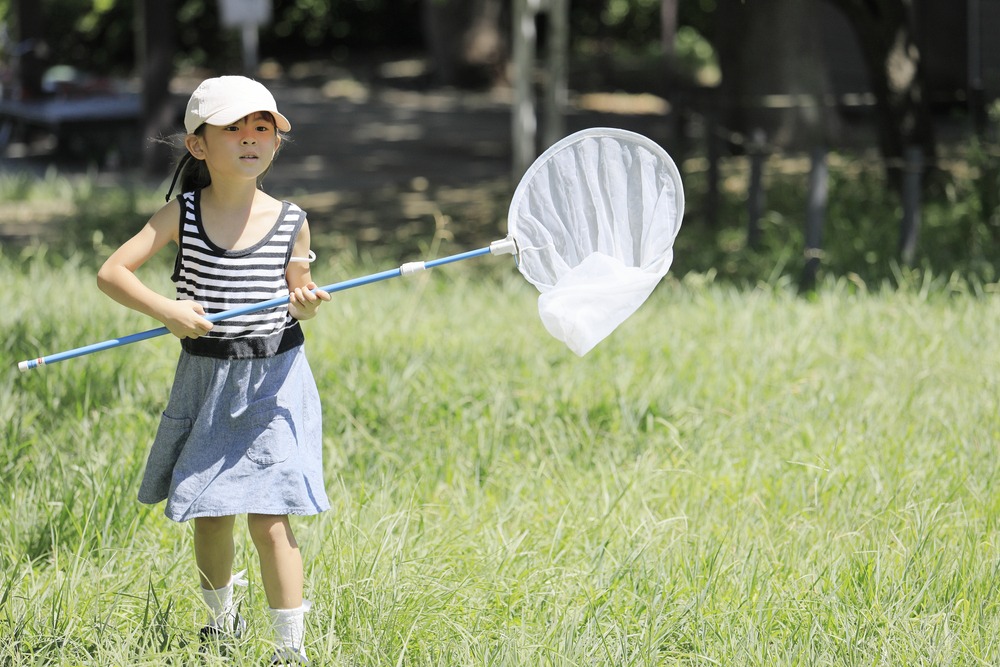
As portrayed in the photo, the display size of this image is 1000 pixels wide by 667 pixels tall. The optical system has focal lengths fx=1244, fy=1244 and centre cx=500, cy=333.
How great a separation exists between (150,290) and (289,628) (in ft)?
2.67

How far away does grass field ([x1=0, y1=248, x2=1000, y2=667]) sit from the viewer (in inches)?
114

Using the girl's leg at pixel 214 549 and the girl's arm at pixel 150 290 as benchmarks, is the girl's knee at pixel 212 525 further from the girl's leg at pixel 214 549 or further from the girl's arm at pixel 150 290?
the girl's arm at pixel 150 290

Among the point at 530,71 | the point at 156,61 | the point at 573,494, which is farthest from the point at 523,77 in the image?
the point at 573,494

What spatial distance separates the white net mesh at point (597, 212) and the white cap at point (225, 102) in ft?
2.07

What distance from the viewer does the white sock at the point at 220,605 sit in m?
2.91

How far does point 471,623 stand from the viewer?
298cm

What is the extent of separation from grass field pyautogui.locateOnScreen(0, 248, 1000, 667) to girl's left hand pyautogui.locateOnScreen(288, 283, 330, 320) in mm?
675

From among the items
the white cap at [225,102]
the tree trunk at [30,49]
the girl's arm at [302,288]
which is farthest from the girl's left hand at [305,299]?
the tree trunk at [30,49]

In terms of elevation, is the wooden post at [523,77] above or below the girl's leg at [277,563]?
above

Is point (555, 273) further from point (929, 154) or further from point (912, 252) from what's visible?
point (929, 154)

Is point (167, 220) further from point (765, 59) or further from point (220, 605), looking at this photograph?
point (765, 59)

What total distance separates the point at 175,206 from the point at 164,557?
104 centimetres

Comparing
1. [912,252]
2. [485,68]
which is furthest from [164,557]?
[485,68]

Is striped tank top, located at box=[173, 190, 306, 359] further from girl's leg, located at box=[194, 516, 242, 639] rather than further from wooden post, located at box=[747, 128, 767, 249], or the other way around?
wooden post, located at box=[747, 128, 767, 249]
